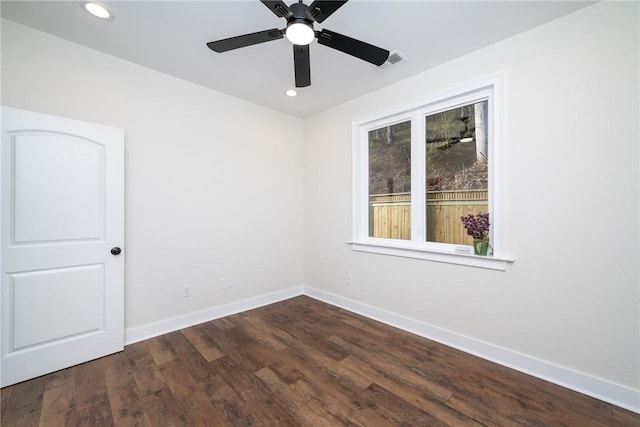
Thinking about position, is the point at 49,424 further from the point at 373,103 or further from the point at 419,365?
the point at 373,103

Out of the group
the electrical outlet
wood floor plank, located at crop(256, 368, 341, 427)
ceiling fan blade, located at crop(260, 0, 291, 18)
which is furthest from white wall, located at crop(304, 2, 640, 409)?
the electrical outlet

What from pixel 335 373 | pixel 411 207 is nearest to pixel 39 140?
pixel 335 373

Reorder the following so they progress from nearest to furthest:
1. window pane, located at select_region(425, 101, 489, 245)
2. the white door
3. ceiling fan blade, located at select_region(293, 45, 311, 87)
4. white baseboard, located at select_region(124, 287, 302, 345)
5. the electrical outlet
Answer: ceiling fan blade, located at select_region(293, 45, 311, 87) → the white door → window pane, located at select_region(425, 101, 489, 245) → white baseboard, located at select_region(124, 287, 302, 345) → the electrical outlet

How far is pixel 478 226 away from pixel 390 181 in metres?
1.13

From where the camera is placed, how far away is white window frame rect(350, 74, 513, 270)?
2.26 metres

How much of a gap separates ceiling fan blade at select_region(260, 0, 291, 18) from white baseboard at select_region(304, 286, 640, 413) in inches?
113

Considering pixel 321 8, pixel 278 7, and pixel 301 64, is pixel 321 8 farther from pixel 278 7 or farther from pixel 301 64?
pixel 301 64

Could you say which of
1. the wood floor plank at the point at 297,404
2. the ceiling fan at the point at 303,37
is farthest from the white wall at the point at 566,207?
the wood floor plank at the point at 297,404

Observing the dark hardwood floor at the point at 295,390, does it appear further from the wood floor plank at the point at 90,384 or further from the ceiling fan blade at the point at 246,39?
the ceiling fan blade at the point at 246,39

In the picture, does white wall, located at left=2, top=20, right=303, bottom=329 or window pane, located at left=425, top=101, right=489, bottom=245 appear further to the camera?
window pane, located at left=425, top=101, right=489, bottom=245

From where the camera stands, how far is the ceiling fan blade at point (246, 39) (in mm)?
1710

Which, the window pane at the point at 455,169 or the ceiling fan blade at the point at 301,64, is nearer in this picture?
the ceiling fan blade at the point at 301,64

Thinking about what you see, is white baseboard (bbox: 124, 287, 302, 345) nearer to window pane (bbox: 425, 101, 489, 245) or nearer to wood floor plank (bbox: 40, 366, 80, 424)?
wood floor plank (bbox: 40, 366, 80, 424)

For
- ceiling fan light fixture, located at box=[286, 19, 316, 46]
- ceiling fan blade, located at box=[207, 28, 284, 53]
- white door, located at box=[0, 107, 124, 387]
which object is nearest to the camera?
ceiling fan light fixture, located at box=[286, 19, 316, 46]
